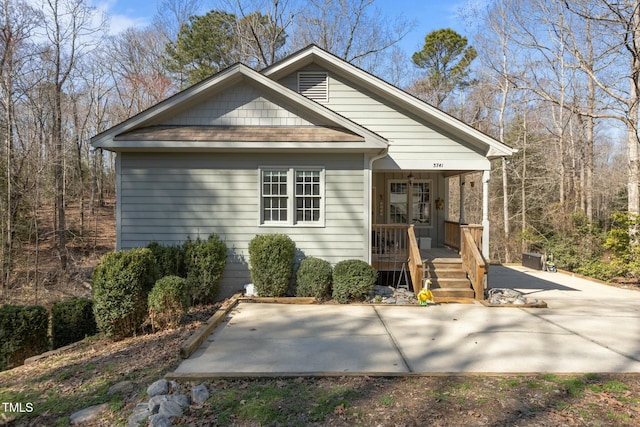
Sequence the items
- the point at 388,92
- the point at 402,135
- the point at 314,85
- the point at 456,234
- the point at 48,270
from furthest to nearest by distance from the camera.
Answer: the point at 48,270 < the point at 456,234 < the point at 314,85 < the point at 402,135 < the point at 388,92

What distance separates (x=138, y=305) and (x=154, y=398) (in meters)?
3.11

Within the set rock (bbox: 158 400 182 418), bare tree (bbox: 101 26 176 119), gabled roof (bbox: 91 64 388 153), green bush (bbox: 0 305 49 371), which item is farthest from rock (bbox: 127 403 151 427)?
bare tree (bbox: 101 26 176 119)

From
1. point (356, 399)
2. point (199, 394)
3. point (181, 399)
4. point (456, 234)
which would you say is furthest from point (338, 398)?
point (456, 234)

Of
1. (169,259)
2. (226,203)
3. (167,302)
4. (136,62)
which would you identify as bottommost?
(167,302)

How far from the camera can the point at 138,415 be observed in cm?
375

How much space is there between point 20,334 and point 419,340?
7.09 metres

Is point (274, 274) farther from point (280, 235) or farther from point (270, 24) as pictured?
point (270, 24)

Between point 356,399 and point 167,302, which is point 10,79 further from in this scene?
point 356,399

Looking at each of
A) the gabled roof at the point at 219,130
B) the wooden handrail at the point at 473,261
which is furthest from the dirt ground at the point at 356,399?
the gabled roof at the point at 219,130

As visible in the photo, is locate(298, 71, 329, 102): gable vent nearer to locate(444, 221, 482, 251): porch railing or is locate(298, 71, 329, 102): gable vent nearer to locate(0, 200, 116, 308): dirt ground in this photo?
locate(444, 221, 482, 251): porch railing

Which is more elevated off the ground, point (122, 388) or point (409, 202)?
point (409, 202)

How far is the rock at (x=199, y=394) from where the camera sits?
4.02 m

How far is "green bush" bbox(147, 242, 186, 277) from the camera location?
27.5 ft

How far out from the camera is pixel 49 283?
15.0 metres
